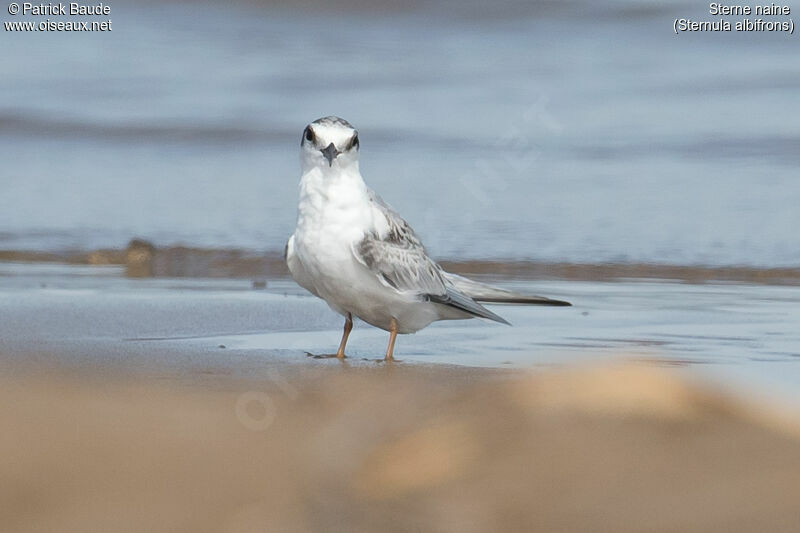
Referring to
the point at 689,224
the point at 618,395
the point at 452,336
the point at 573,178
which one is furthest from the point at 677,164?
the point at 618,395

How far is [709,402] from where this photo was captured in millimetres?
1521

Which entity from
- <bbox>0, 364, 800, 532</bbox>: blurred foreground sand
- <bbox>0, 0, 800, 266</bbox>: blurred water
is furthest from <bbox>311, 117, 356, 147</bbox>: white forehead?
<bbox>0, 0, 800, 266</bbox>: blurred water

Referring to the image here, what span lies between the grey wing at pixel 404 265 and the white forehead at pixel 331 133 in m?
0.25

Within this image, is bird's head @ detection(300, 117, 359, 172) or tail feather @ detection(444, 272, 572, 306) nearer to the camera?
bird's head @ detection(300, 117, 359, 172)

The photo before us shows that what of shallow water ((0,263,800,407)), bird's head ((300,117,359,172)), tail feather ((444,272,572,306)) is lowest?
shallow water ((0,263,800,407))

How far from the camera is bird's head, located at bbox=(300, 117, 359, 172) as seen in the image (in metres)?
3.47

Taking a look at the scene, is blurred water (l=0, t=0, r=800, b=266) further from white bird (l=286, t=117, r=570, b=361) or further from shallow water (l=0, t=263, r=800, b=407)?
white bird (l=286, t=117, r=570, b=361)

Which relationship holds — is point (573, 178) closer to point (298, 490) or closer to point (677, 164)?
point (677, 164)

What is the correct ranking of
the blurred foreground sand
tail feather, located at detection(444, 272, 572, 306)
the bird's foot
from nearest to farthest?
1. the blurred foreground sand
2. the bird's foot
3. tail feather, located at detection(444, 272, 572, 306)

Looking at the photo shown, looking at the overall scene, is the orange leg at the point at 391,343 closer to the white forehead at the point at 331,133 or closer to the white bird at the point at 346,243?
the white bird at the point at 346,243

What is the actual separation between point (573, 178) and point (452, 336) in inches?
157

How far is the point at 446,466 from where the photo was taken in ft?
4.67

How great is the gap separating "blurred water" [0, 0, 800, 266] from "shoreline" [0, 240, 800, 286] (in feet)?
0.49

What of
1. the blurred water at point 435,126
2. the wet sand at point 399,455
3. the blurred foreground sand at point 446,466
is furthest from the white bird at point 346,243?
the blurred water at point 435,126
